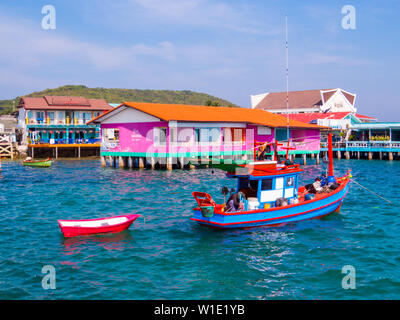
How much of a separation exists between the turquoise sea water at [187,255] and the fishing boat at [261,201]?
0.50 meters

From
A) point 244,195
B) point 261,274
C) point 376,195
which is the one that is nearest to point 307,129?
point 376,195

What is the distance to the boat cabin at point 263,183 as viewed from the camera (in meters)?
18.3

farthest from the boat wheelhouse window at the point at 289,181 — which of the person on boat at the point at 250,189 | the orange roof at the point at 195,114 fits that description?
the orange roof at the point at 195,114

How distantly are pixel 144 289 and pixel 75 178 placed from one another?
86.0 ft

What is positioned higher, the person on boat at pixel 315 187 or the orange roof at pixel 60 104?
the orange roof at pixel 60 104

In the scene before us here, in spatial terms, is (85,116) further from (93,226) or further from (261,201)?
(261,201)

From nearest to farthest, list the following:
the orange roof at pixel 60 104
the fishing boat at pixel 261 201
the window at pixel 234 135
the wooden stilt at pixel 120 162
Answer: the fishing boat at pixel 261 201 → the wooden stilt at pixel 120 162 → the window at pixel 234 135 → the orange roof at pixel 60 104

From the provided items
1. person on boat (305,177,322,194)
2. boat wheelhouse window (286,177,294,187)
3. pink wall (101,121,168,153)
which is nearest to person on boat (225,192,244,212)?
boat wheelhouse window (286,177,294,187)

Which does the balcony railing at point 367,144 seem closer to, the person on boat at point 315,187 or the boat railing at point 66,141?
the boat railing at point 66,141

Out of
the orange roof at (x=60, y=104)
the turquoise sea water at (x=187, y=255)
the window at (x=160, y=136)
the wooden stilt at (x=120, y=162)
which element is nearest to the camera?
the turquoise sea water at (x=187, y=255)

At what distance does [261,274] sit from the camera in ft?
43.2

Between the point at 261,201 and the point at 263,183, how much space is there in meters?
0.83

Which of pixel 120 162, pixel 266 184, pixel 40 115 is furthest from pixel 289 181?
pixel 40 115
